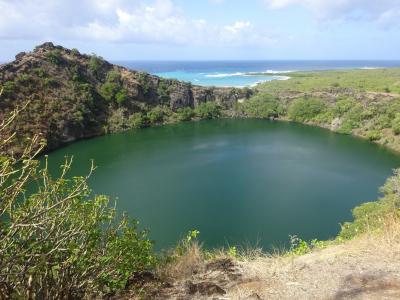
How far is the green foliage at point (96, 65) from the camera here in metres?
78.8

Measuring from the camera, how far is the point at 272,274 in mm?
8156

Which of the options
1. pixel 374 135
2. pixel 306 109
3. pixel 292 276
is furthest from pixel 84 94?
pixel 292 276

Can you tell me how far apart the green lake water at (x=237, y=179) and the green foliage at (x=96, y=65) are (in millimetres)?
17697

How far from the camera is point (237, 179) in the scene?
42.2m

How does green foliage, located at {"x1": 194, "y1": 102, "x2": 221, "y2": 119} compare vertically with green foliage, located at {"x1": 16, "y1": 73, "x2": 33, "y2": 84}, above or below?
below

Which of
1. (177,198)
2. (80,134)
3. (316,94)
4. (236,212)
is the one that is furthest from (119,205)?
(316,94)

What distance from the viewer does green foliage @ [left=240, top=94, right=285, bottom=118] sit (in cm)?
8231

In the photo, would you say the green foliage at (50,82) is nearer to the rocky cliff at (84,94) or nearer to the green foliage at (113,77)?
the rocky cliff at (84,94)

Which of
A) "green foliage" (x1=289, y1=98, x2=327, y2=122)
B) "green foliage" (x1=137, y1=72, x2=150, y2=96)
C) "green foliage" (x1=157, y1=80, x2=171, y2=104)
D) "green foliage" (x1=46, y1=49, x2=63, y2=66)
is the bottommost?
"green foliage" (x1=289, y1=98, x2=327, y2=122)

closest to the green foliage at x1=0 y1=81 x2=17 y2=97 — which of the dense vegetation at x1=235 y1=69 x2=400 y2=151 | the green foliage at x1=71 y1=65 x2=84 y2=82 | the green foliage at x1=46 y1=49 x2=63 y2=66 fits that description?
the green foliage at x1=46 y1=49 x2=63 y2=66

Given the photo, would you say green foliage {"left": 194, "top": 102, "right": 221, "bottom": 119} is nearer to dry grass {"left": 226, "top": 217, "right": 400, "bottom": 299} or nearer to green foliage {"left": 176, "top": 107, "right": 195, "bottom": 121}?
green foliage {"left": 176, "top": 107, "right": 195, "bottom": 121}

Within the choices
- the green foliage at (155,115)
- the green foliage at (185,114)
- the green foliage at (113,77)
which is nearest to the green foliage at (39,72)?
the green foliage at (113,77)

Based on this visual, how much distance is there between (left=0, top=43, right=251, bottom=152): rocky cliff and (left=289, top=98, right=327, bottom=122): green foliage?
15.3m

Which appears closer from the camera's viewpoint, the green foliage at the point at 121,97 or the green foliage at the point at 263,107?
the green foliage at the point at 121,97
